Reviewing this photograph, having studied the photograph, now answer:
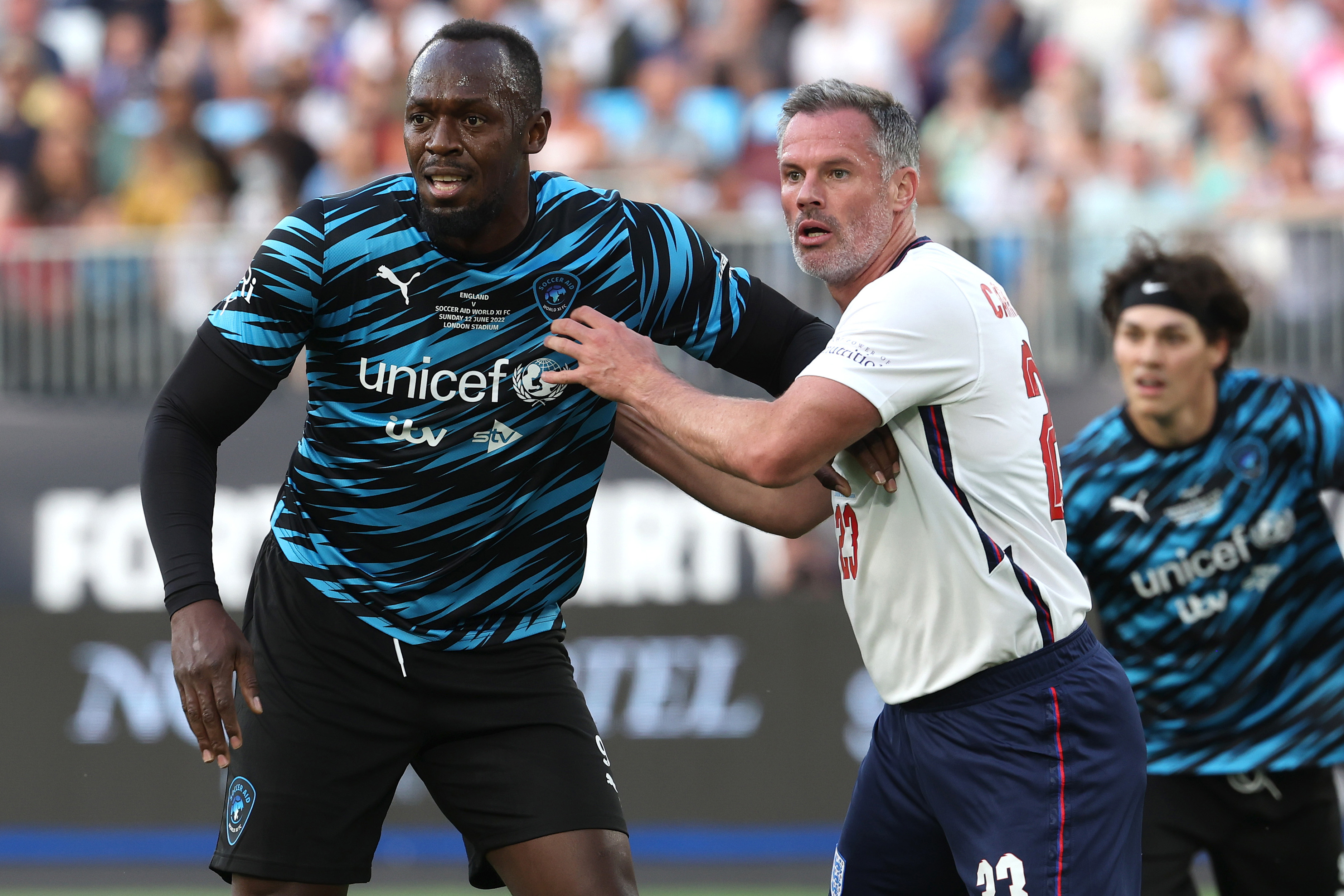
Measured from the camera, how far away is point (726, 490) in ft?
15.5

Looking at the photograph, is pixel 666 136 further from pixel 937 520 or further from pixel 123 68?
Result: pixel 937 520

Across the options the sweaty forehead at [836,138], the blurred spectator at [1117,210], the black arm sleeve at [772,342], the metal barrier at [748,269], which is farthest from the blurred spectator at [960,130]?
the sweaty forehead at [836,138]

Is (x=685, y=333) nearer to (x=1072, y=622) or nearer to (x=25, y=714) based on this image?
(x=1072, y=622)

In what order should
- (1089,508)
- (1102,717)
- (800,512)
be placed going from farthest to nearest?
Answer: 1. (1089,508)
2. (800,512)
3. (1102,717)

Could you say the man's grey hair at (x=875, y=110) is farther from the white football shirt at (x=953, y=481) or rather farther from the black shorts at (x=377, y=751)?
the black shorts at (x=377, y=751)

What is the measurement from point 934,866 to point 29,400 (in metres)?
7.33

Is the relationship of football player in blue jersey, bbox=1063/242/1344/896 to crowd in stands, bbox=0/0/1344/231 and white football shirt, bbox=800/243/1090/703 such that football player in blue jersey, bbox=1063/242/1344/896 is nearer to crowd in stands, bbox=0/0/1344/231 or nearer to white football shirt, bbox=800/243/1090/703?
white football shirt, bbox=800/243/1090/703

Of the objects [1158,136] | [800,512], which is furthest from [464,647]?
[1158,136]

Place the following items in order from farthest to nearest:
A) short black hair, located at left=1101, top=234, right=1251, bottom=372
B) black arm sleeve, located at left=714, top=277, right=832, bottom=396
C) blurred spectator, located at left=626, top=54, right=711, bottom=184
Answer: blurred spectator, located at left=626, top=54, right=711, bottom=184, short black hair, located at left=1101, top=234, right=1251, bottom=372, black arm sleeve, located at left=714, top=277, right=832, bottom=396

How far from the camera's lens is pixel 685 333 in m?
4.49

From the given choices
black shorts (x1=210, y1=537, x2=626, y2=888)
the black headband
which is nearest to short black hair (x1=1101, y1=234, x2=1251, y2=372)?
the black headband

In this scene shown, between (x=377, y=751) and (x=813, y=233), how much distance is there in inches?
67.7

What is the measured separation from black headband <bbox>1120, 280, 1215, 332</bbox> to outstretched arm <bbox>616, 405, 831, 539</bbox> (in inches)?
A: 67.4

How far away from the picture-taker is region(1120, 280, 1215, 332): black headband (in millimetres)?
5598
